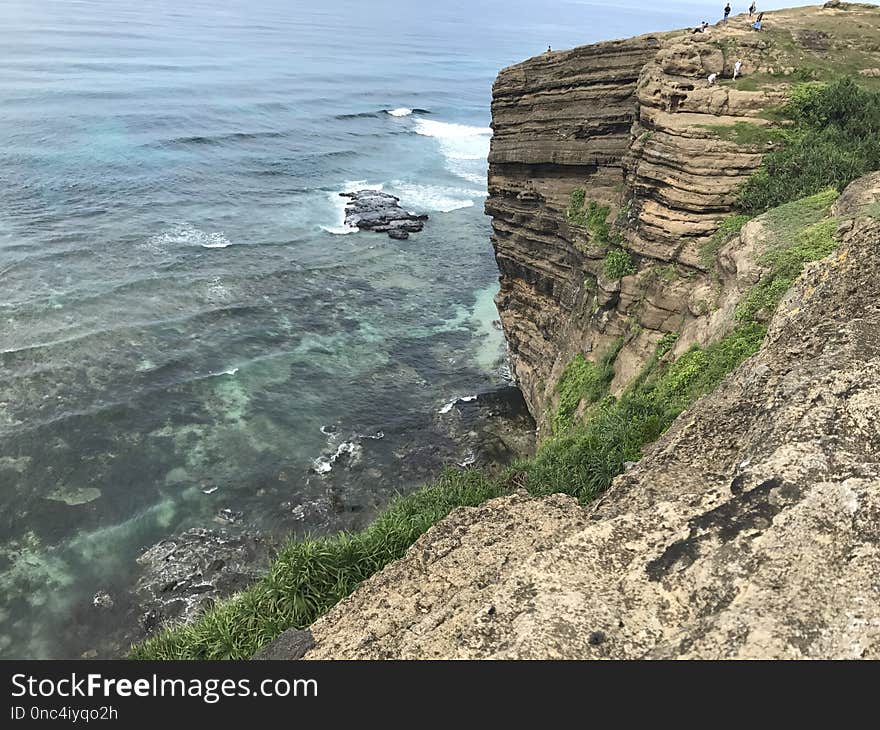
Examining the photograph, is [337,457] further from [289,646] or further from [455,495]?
[289,646]

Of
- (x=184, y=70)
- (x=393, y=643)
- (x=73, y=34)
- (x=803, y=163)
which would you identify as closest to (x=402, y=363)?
(x=803, y=163)

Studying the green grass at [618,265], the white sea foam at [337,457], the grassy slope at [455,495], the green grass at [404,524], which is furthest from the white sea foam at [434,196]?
the green grass at [404,524]

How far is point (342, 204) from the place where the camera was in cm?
5212

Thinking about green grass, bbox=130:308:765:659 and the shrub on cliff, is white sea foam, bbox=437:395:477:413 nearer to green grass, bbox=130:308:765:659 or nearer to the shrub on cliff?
green grass, bbox=130:308:765:659

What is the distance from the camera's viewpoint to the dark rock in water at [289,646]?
8469 mm

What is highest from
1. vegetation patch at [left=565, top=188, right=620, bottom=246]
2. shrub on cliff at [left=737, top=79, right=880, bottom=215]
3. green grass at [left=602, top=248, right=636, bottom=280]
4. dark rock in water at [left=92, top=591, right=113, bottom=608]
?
shrub on cliff at [left=737, top=79, right=880, bottom=215]

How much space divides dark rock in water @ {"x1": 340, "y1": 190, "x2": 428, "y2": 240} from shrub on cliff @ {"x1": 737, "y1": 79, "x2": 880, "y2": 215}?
31.5 metres

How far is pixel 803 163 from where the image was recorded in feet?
56.0

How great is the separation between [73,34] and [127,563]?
383 ft

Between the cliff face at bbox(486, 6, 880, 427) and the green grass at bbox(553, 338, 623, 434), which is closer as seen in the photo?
the cliff face at bbox(486, 6, 880, 427)

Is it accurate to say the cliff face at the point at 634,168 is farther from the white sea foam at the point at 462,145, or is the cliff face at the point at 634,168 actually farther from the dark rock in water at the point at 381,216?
the white sea foam at the point at 462,145

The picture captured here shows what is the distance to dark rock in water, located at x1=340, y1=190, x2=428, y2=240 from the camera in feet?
156

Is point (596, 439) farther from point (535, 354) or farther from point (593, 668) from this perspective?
point (535, 354)

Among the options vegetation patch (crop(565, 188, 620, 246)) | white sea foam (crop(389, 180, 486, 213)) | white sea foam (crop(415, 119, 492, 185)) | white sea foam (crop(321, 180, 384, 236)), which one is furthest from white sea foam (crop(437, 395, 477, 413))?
white sea foam (crop(415, 119, 492, 185))
